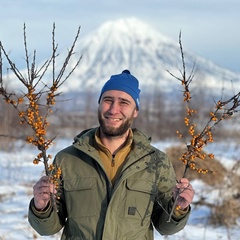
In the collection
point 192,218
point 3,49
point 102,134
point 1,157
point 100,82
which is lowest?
point 100,82

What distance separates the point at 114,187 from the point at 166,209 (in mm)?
327

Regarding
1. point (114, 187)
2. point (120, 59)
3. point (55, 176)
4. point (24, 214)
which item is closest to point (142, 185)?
point (114, 187)

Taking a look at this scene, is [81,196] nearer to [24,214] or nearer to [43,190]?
[43,190]

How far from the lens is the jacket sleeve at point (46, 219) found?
9.12 feet

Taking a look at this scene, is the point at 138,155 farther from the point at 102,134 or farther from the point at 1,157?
the point at 1,157

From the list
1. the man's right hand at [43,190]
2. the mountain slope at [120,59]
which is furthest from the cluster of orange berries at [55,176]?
the mountain slope at [120,59]

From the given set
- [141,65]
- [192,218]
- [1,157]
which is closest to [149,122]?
[1,157]

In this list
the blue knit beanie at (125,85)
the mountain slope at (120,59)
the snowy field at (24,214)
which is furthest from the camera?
the mountain slope at (120,59)

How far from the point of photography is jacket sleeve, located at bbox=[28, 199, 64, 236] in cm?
278

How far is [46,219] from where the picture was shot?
2.80 metres

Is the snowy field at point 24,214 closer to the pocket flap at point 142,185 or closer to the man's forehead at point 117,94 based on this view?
the pocket flap at point 142,185

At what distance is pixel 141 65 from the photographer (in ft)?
582

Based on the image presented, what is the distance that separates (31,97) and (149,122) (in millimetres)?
32170

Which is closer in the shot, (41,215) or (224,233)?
(41,215)
